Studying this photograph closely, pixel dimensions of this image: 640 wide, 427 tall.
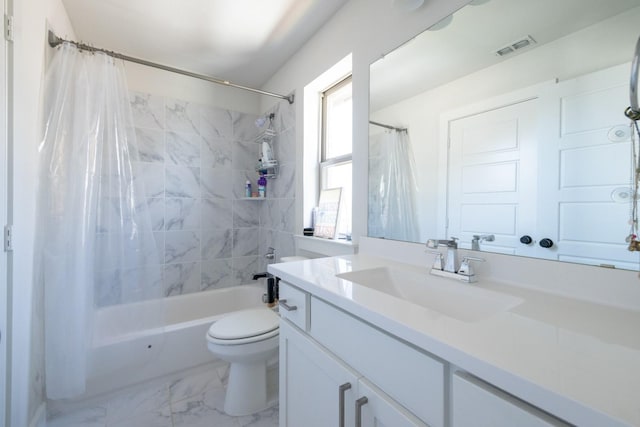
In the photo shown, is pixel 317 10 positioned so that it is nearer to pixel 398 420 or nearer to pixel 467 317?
pixel 467 317

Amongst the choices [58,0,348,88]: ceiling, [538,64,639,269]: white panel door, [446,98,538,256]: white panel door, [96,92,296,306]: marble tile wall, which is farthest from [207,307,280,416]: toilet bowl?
[58,0,348,88]: ceiling

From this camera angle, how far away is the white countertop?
0.35 metres

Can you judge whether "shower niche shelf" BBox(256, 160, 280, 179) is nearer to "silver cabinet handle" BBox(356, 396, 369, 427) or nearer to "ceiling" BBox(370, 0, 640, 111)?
"ceiling" BBox(370, 0, 640, 111)

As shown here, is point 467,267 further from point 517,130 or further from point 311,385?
point 311,385

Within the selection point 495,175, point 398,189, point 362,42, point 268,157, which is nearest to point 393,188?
point 398,189

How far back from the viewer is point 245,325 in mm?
1620

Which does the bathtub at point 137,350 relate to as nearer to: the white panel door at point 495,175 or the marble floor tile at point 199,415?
the marble floor tile at point 199,415

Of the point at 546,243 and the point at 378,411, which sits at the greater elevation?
the point at 546,243

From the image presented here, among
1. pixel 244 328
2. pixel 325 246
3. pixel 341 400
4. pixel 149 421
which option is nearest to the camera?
pixel 341 400

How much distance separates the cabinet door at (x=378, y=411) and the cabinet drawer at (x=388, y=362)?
0.01 m

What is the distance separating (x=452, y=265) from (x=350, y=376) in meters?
0.53

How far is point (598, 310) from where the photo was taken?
0.66 m

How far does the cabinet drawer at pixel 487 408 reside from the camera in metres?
0.40

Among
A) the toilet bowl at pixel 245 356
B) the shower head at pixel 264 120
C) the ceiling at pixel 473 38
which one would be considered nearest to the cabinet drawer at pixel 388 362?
the toilet bowl at pixel 245 356
